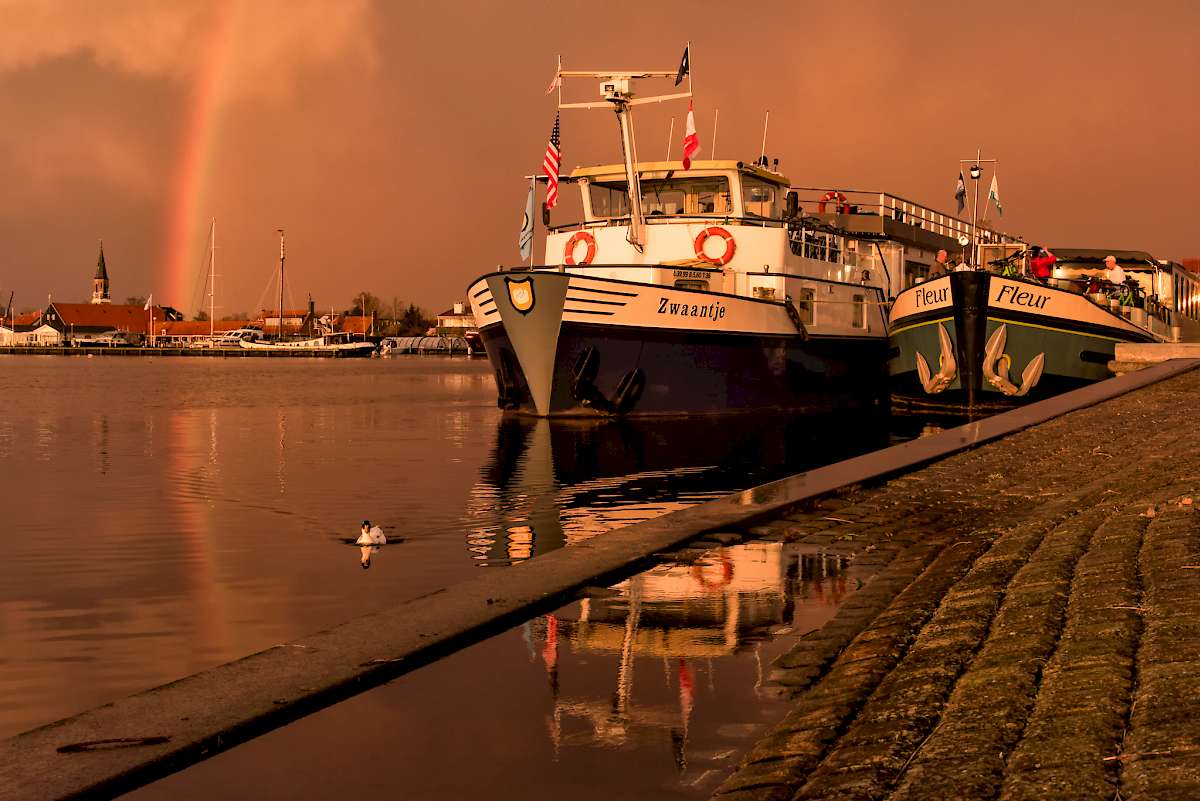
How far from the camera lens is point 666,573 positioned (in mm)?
8586

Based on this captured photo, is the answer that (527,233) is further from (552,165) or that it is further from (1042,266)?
(1042,266)

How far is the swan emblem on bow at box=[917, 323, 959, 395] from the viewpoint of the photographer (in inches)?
1264

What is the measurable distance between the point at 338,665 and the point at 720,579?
3.04 meters

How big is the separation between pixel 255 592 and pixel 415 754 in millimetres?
4847

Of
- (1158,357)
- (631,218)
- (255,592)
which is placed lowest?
(255,592)


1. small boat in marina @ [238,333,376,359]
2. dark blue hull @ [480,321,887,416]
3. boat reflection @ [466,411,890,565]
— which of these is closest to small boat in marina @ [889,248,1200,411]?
boat reflection @ [466,411,890,565]

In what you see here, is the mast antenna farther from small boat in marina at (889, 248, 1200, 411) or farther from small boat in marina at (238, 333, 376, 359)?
small boat in marina at (238, 333, 376, 359)

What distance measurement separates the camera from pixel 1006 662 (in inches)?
204

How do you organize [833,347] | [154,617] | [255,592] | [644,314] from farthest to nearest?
[833,347], [644,314], [255,592], [154,617]

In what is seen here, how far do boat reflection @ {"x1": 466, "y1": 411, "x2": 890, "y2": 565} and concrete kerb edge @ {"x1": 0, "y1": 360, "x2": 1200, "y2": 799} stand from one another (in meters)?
2.13

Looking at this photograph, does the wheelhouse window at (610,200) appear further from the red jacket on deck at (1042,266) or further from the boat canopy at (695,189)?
the red jacket on deck at (1042,266)

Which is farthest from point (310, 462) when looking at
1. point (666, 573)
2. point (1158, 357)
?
point (1158, 357)

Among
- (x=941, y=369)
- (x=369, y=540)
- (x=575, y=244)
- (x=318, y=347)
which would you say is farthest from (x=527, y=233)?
(x=318, y=347)

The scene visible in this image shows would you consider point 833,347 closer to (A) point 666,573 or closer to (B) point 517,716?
(A) point 666,573
